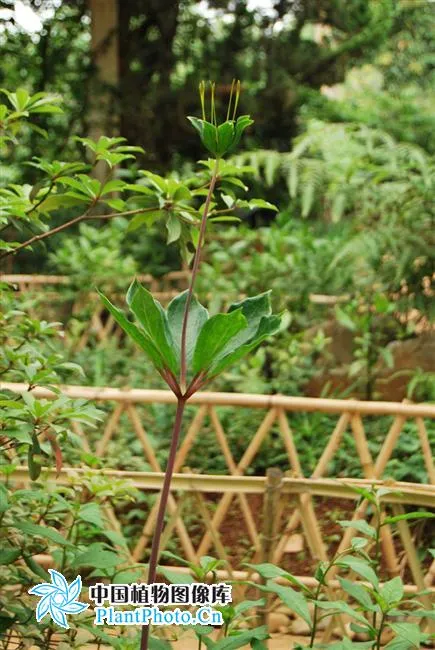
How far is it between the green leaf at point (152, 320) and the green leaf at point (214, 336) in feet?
0.12

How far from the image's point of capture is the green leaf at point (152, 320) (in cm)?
128

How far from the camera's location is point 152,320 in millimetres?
1290

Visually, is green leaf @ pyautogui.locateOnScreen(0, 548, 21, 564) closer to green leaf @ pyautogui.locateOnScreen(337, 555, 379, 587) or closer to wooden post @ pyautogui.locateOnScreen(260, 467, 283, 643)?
green leaf @ pyautogui.locateOnScreen(337, 555, 379, 587)

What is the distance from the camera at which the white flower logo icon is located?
145 centimetres

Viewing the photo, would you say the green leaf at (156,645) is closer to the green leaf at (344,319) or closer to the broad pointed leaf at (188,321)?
the broad pointed leaf at (188,321)

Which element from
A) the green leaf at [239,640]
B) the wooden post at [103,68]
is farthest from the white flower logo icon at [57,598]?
the wooden post at [103,68]

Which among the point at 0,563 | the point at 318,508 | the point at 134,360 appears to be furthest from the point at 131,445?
the point at 0,563

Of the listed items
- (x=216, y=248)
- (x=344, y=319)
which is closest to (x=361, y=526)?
(x=344, y=319)

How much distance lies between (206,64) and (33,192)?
21.6 feet

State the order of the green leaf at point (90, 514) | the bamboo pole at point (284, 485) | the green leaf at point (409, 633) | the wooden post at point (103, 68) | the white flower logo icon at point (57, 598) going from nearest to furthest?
the green leaf at point (409, 633) < the white flower logo icon at point (57, 598) < the green leaf at point (90, 514) < the bamboo pole at point (284, 485) < the wooden post at point (103, 68)

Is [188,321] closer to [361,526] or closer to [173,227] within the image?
[173,227]

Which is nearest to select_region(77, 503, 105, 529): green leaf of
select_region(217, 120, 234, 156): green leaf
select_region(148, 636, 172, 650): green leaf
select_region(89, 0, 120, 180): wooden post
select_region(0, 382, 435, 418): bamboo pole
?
select_region(148, 636, 172, 650): green leaf

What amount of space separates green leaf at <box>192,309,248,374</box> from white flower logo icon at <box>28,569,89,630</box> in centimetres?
43

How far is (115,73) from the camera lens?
7.73 metres
